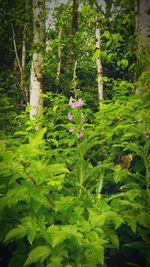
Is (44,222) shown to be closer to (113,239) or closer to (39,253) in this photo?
(39,253)

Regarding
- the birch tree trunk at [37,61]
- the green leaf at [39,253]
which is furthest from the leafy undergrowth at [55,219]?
the birch tree trunk at [37,61]

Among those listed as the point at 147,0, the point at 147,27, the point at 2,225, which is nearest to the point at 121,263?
the point at 2,225

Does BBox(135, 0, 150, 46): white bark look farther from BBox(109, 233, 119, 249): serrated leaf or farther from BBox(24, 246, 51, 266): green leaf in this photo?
BBox(24, 246, 51, 266): green leaf

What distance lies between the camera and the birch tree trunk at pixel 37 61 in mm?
5460

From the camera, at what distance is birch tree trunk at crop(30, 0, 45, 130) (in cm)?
546

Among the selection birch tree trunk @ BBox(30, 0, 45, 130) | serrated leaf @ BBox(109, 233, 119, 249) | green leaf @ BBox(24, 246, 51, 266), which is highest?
birch tree trunk @ BBox(30, 0, 45, 130)

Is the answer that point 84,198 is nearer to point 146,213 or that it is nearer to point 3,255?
point 146,213

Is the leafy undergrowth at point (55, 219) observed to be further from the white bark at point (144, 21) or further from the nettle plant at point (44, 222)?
the white bark at point (144, 21)

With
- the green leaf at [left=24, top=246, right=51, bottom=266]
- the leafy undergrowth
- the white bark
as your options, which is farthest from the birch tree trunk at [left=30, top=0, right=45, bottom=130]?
the green leaf at [left=24, top=246, right=51, bottom=266]

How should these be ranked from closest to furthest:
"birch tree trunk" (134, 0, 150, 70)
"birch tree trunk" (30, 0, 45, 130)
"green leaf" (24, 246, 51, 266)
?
"green leaf" (24, 246, 51, 266), "birch tree trunk" (134, 0, 150, 70), "birch tree trunk" (30, 0, 45, 130)

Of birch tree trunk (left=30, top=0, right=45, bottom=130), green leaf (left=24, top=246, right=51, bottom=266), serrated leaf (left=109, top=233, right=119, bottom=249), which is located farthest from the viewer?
birch tree trunk (left=30, top=0, right=45, bottom=130)

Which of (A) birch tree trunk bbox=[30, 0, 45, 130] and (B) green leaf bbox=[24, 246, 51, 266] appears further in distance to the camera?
(A) birch tree trunk bbox=[30, 0, 45, 130]

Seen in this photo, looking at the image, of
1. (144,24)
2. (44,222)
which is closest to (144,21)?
(144,24)

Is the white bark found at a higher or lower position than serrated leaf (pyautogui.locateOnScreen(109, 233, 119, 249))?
higher
